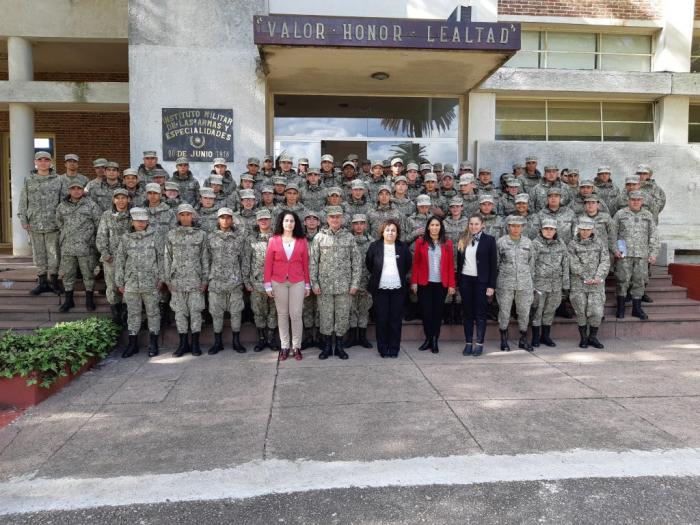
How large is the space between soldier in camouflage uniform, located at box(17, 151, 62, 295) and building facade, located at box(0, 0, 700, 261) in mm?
2057

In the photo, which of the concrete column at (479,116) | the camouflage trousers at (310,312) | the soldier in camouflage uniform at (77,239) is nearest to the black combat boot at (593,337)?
the camouflage trousers at (310,312)

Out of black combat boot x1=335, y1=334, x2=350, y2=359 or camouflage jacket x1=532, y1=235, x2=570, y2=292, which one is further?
camouflage jacket x1=532, y1=235, x2=570, y2=292

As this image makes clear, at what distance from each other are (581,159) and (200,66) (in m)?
8.15

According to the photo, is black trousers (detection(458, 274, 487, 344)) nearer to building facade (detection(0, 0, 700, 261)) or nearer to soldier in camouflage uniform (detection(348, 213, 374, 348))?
soldier in camouflage uniform (detection(348, 213, 374, 348))

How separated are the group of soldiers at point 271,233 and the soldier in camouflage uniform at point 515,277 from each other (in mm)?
15

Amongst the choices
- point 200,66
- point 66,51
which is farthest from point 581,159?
point 66,51

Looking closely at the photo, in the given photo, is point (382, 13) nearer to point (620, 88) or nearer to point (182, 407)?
point (620, 88)

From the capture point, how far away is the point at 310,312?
6.97 metres

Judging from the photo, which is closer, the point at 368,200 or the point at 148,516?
the point at 148,516

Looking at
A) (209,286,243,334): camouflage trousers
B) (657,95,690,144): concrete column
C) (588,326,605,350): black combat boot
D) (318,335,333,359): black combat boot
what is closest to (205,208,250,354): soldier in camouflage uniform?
(209,286,243,334): camouflage trousers

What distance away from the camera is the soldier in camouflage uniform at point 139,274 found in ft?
21.4

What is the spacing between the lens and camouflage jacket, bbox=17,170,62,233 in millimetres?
7645

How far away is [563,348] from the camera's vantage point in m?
7.01

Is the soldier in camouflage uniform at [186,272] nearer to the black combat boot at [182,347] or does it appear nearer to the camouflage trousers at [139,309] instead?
the black combat boot at [182,347]
